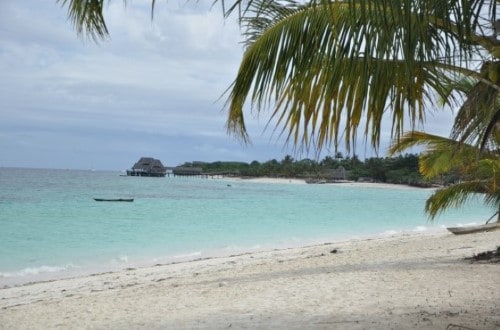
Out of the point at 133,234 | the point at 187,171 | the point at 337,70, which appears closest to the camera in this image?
the point at 337,70

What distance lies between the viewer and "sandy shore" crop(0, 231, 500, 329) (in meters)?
4.59

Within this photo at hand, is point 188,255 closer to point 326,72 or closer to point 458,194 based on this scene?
point 458,194

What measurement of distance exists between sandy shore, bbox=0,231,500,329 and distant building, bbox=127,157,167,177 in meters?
92.9

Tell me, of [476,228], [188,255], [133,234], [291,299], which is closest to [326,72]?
[291,299]

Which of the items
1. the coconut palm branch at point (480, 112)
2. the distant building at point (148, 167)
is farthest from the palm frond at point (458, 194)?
the distant building at point (148, 167)

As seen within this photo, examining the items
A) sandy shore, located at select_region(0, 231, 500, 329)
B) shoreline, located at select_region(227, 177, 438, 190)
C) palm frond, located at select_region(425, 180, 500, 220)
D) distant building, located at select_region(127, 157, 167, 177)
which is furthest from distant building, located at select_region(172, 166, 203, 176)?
palm frond, located at select_region(425, 180, 500, 220)

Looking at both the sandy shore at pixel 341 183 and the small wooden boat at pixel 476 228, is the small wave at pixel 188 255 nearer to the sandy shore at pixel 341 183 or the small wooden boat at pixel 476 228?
the small wooden boat at pixel 476 228

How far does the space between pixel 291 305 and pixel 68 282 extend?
603 cm

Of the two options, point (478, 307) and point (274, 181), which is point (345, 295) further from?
point (274, 181)

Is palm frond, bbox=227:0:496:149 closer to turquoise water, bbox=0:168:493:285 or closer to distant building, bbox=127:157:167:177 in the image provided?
turquoise water, bbox=0:168:493:285

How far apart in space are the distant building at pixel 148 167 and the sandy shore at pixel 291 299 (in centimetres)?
9292

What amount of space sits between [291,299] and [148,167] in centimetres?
9863

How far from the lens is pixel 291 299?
588cm

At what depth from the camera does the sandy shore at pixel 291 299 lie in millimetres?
4594
